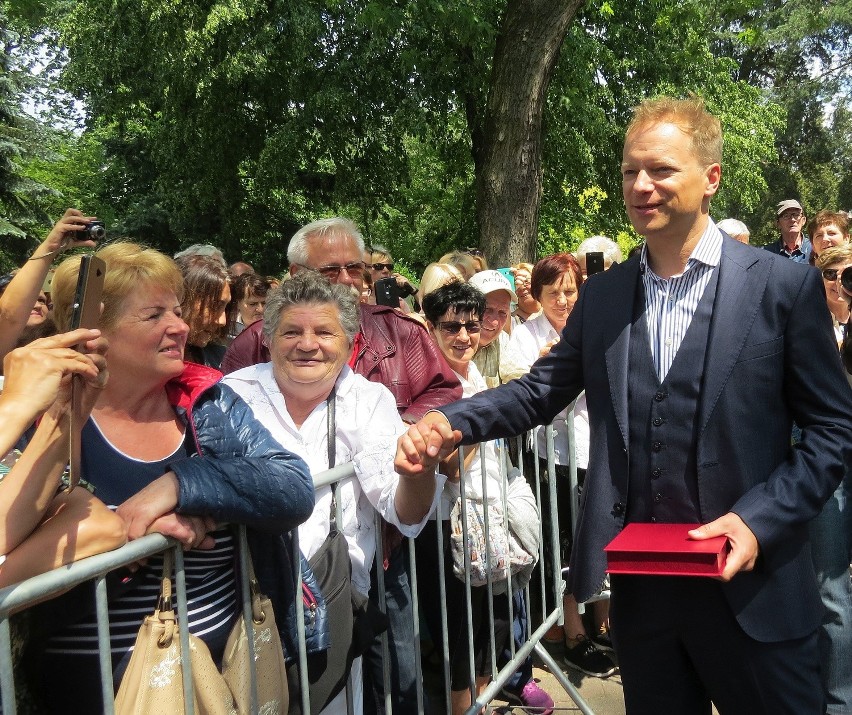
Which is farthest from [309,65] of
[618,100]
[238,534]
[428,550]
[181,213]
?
[238,534]

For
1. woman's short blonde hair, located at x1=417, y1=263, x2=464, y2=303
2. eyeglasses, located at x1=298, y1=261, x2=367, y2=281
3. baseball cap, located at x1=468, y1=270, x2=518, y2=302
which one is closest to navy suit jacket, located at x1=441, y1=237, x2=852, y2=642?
eyeglasses, located at x1=298, y1=261, x2=367, y2=281

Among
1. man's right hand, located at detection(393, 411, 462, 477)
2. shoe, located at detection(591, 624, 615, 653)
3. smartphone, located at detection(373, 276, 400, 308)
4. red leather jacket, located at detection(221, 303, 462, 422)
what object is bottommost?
shoe, located at detection(591, 624, 615, 653)

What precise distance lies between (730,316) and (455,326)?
2.08 m

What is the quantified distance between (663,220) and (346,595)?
1372 mm

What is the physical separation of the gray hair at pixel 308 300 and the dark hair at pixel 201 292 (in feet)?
4.00

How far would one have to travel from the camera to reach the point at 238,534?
2.16m

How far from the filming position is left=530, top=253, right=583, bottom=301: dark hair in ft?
16.9

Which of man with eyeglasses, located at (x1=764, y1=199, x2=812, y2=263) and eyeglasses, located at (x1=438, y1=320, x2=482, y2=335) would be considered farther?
man with eyeglasses, located at (x1=764, y1=199, x2=812, y2=263)

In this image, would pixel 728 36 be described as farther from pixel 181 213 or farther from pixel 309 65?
pixel 181 213

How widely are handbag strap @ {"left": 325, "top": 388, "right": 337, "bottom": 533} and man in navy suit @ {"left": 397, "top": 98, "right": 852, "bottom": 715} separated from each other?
42 cm

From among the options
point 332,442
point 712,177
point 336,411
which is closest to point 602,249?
point 336,411

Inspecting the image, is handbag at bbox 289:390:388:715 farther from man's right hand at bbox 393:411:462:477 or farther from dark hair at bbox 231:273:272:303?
dark hair at bbox 231:273:272:303

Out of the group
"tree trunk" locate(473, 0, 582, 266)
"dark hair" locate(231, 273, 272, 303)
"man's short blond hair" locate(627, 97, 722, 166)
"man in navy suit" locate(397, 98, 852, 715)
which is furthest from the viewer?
"tree trunk" locate(473, 0, 582, 266)

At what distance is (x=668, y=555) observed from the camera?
194 cm
